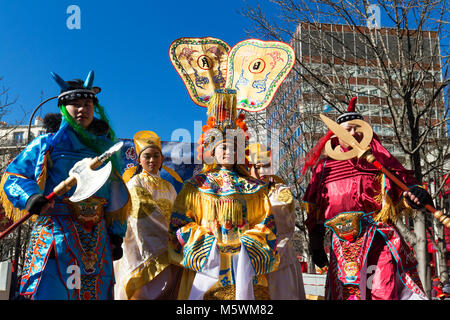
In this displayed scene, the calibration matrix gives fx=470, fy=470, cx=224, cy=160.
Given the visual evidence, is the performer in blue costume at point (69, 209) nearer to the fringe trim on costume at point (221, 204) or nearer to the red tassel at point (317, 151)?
the fringe trim on costume at point (221, 204)

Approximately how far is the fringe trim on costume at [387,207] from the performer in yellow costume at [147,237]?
192 centimetres

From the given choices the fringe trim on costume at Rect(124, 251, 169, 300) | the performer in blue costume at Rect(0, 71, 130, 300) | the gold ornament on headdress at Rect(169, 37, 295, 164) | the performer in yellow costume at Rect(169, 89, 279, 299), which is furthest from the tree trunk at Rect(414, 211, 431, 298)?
the performer in blue costume at Rect(0, 71, 130, 300)

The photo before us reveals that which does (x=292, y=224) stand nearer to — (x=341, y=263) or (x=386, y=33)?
(x=341, y=263)

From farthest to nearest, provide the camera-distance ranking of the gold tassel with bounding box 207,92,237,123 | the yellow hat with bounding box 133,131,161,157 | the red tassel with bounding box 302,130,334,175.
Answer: the yellow hat with bounding box 133,131,161,157, the red tassel with bounding box 302,130,334,175, the gold tassel with bounding box 207,92,237,123

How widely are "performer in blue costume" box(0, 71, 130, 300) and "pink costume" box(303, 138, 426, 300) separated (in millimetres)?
1936

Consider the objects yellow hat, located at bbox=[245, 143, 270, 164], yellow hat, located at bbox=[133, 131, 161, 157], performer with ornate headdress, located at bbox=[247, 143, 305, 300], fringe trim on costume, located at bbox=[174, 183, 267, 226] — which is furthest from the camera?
yellow hat, located at bbox=[245, 143, 270, 164]

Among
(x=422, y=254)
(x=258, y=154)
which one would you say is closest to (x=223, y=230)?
(x=258, y=154)

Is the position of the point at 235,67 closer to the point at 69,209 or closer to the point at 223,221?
the point at 223,221

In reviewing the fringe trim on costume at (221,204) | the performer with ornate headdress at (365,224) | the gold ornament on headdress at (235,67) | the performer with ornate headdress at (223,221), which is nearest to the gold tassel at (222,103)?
the performer with ornate headdress at (223,221)

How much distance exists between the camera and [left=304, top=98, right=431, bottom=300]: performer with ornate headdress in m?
4.02

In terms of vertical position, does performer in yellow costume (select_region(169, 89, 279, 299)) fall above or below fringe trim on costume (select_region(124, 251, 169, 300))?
above

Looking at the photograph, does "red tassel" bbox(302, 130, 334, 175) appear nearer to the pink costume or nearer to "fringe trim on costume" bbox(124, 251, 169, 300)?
the pink costume

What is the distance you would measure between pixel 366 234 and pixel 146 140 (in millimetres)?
2627
